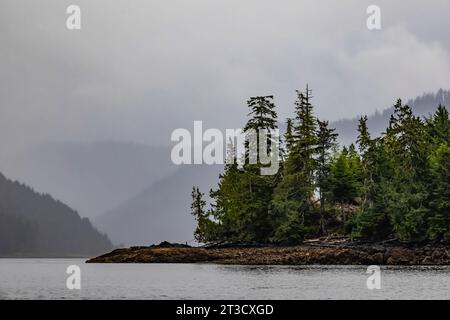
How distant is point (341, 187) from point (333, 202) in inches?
95.2

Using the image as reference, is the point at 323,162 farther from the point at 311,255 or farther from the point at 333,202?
the point at 311,255

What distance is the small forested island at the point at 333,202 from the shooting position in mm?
76875

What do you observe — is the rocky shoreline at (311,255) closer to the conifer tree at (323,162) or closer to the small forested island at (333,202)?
the small forested island at (333,202)

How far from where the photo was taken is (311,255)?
79000mm

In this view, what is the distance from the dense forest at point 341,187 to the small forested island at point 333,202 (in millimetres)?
128

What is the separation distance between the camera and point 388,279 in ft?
181

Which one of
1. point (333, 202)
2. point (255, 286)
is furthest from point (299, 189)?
point (255, 286)

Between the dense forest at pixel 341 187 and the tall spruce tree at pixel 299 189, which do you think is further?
the tall spruce tree at pixel 299 189

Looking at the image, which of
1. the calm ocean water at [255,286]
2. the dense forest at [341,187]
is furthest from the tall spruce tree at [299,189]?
the calm ocean water at [255,286]

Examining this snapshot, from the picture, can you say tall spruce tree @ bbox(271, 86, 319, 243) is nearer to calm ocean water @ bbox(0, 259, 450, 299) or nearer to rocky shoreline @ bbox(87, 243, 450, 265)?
rocky shoreline @ bbox(87, 243, 450, 265)

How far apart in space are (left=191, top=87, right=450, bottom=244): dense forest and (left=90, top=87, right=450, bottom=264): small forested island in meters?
0.13
